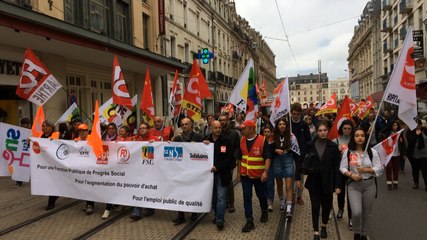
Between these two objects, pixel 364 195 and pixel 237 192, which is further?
→ pixel 237 192

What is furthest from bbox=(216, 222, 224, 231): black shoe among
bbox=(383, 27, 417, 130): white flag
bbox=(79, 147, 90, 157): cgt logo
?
bbox=(383, 27, 417, 130): white flag

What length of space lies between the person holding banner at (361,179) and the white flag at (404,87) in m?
0.81

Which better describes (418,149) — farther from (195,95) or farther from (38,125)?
(38,125)

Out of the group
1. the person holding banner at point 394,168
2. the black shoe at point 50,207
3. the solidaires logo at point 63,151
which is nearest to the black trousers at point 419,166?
the person holding banner at point 394,168

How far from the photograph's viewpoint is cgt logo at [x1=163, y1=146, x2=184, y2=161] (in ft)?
21.4

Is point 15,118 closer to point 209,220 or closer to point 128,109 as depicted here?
point 128,109

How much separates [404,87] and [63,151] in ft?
19.6

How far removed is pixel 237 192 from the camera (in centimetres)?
874

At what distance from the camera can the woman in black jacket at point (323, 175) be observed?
524cm

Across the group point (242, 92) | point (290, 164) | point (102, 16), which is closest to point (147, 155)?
point (290, 164)

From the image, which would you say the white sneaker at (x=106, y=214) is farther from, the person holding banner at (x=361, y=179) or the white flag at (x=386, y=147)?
the white flag at (x=386, y=147)

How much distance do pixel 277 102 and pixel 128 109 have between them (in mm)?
3572

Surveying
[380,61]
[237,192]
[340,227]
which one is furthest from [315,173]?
[380,61]

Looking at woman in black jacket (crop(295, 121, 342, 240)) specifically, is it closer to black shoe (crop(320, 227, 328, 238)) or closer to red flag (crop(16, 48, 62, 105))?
black shoe (crop(320, 227, 328, 238))
